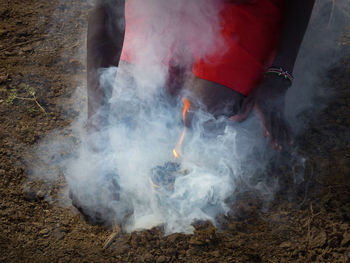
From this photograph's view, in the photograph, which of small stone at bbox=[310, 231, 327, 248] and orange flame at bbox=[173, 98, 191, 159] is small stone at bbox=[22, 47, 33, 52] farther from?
small stone at bbox=[310, 231, 327, 248]

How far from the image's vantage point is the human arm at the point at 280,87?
5.70 feet

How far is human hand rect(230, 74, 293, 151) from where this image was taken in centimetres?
173

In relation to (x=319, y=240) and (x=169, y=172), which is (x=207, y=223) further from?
(x=319, y=240)

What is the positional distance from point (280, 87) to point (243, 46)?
1.34ft

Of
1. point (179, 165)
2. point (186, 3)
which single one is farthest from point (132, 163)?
point (186, 3)

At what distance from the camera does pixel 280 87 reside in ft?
6.01

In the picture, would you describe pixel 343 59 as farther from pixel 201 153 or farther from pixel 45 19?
pixel 45 19

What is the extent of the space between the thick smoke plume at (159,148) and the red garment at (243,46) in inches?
3.3

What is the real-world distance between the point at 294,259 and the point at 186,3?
1869mm

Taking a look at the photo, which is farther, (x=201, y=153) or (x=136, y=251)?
(x=201, y=153)

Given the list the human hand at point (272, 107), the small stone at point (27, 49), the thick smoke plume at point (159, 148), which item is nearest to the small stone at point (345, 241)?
the thick smoke plume at point (159, 148)

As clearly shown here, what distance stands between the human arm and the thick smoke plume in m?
0.45

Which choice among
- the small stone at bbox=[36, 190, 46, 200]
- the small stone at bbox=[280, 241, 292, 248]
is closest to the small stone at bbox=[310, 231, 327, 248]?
the small stone at bbox=[280, 241, 292, 248]

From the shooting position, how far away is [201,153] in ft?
7.74
